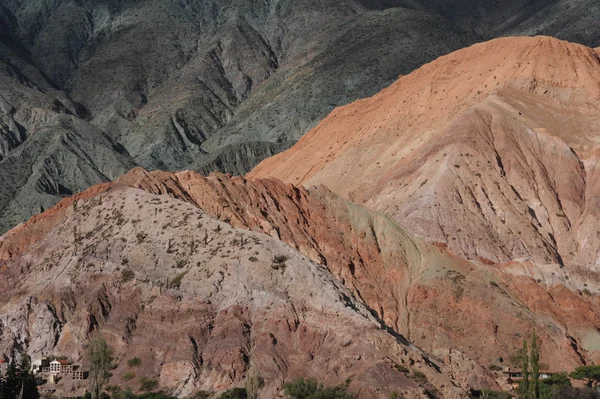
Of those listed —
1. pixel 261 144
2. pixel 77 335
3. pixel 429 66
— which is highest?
pixel 77 335

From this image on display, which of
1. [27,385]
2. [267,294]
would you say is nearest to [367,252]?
[267,294]

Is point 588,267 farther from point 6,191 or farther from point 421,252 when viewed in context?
point 6,191

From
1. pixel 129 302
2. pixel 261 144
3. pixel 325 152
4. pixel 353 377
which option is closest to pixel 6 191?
pixel 261 144

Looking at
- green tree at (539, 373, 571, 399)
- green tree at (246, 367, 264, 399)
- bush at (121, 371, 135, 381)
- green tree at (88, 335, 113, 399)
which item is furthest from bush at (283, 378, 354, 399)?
green tree at (539, 373, 571, 399)

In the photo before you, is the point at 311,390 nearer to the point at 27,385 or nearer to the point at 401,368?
the point at 401,368

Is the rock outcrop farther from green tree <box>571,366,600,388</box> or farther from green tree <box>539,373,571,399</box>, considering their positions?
green tree <box>571,366,600,388</box>

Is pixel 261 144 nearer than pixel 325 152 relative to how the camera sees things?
No
